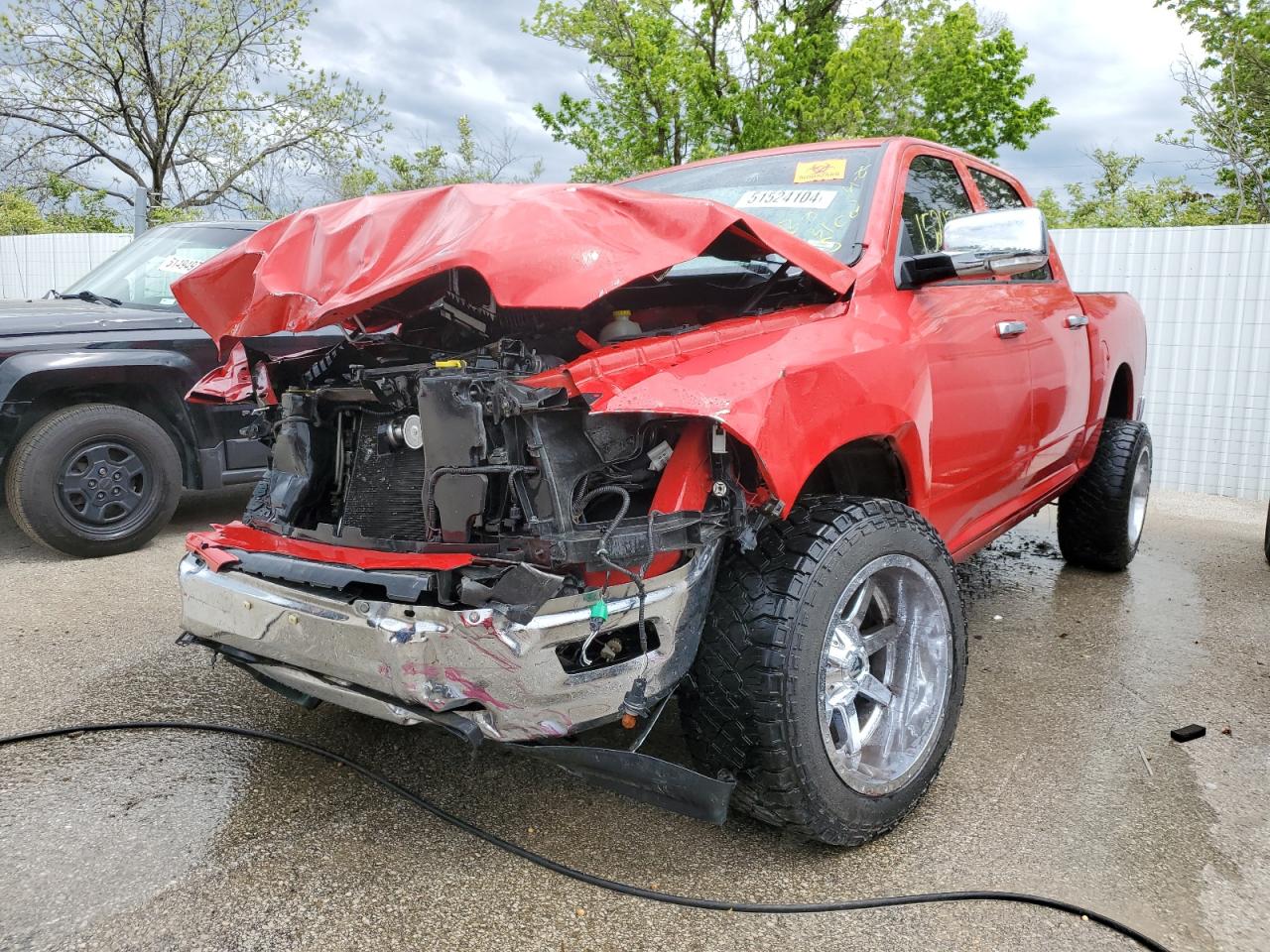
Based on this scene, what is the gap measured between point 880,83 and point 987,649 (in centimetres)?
1722

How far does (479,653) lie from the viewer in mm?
1755

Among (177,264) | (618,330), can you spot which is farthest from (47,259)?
(618,330)

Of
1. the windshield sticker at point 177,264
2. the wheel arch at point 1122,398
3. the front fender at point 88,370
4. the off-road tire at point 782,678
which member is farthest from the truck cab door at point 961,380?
the windshield sticker at point 177,264

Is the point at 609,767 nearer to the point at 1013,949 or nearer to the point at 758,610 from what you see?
the point at 758,610

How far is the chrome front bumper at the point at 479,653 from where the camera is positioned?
5.77 ft

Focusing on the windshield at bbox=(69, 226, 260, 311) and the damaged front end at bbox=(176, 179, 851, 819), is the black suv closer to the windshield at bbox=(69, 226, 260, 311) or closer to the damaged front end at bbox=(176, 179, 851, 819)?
the windshield at bbox=(69, 226, 260, 311)

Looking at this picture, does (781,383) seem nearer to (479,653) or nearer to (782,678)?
(782,678)

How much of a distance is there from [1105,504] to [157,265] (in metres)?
5.54

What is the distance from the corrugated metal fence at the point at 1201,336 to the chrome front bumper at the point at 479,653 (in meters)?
7.79

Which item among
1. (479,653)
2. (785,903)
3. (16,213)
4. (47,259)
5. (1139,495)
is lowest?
(785,903)

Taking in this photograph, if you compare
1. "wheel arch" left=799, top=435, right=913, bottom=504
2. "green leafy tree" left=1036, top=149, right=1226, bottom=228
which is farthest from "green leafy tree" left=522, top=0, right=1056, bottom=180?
"wheel arch" left=799, top=435, right=913, bottom=504

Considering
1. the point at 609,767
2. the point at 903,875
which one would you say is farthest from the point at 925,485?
the point at 609,767

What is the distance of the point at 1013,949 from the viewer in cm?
185

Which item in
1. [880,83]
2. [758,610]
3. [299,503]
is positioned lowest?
[758,610]
